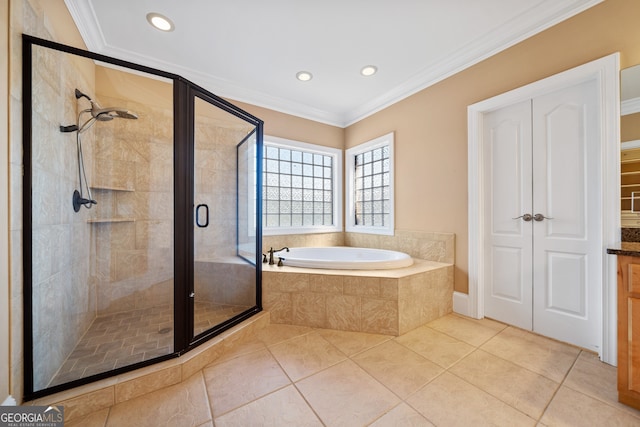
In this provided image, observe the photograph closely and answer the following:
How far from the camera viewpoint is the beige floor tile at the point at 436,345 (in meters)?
1.67

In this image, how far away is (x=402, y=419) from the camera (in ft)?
3.82

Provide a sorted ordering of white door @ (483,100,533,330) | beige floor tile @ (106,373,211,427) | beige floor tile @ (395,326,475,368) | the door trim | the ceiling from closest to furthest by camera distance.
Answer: beige floor tile @ (106,373,211,427)
the door trim
beige floor tile @ (395,326,475,368)
the ceiling
white door @ (483,100,533,330)

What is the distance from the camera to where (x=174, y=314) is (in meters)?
1.63

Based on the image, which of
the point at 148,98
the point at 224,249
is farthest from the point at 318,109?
the point at 224,249

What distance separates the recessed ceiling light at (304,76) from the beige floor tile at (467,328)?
9.16 feet

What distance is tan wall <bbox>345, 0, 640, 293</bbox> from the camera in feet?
5.21

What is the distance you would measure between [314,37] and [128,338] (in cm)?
278

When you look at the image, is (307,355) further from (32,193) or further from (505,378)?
(32,193)

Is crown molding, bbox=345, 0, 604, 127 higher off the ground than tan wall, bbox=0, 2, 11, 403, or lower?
higher

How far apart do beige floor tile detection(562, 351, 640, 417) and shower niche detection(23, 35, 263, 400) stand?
2221mm

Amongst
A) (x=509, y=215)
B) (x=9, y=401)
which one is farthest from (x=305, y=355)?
(x=509, y=215)

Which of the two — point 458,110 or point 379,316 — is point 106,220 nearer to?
point 379,316

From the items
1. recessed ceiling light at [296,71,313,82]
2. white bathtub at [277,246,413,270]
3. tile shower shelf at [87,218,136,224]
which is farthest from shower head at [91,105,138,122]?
white bathtub at [277,246,413,270]

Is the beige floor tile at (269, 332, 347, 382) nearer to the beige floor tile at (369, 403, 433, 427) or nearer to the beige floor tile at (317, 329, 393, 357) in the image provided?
the beige floor tile at (317, 329, 393, 357)
